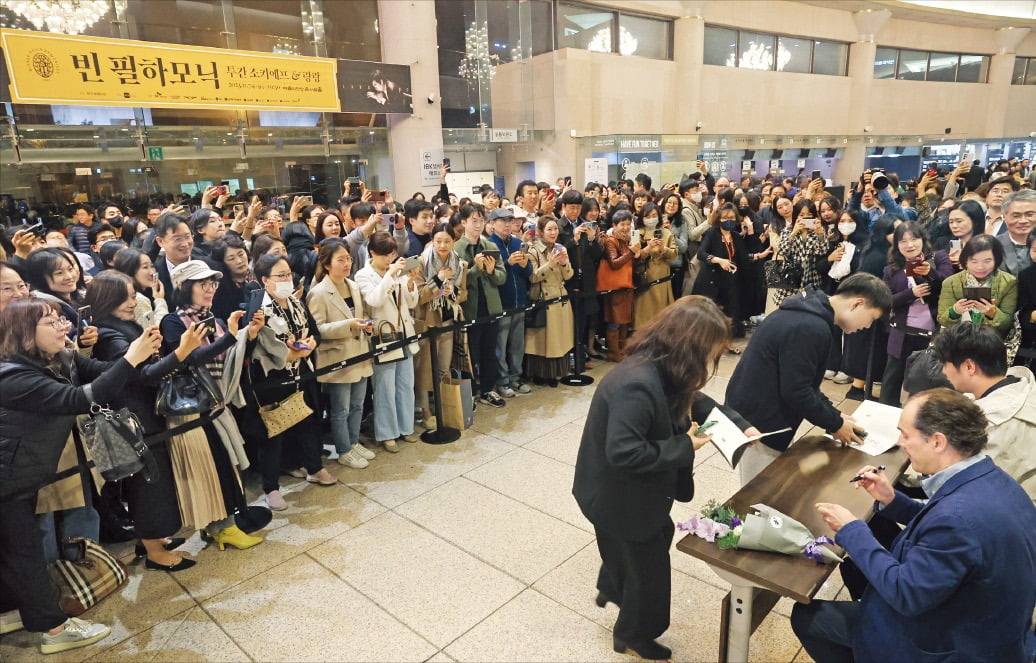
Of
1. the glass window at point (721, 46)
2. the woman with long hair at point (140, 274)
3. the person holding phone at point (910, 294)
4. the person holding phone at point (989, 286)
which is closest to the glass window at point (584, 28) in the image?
the glass window at point (721, 46)

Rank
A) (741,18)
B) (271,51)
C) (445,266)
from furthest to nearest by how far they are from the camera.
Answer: (741,18)
(271,51)
(445,266)

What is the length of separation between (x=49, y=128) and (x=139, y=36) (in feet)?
6.87

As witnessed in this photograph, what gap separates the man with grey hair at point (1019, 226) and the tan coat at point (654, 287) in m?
3.07

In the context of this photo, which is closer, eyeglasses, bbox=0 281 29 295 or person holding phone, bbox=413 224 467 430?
eyeglasses, bbox=0 281 29 295

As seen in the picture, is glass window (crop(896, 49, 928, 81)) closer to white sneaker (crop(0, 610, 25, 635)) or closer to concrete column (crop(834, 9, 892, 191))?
concrete column (crop(834, 9, 892, 191))

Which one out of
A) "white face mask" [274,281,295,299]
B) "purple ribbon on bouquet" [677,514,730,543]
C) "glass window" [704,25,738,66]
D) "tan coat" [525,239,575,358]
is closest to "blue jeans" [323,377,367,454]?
"white face mask" [274,281,295,299]

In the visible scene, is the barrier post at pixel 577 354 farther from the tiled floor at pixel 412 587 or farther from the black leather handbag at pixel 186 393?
the black leather handbag at pixel 186 393

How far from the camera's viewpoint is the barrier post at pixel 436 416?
16.6ft

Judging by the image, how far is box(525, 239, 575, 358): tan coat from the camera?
6000 mm

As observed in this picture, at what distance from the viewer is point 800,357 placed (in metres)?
2.97

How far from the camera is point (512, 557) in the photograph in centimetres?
355

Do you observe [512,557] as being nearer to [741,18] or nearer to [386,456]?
[386,456]

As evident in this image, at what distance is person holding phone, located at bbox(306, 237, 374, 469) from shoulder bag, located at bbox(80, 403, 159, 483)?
4.72ft

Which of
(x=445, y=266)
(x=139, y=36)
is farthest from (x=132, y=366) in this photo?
(x=139, y=36)
